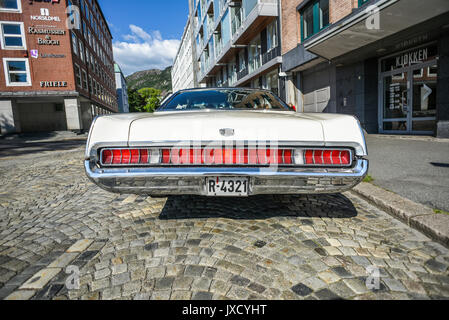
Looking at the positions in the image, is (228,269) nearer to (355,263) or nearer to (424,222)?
(355,263)

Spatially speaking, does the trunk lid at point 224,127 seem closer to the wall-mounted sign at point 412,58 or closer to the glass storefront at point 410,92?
the glass storefront at point 410,92

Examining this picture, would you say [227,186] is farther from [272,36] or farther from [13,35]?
[13,35]

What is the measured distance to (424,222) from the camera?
2.28m

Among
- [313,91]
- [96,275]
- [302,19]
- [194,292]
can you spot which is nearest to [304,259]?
[194,292]

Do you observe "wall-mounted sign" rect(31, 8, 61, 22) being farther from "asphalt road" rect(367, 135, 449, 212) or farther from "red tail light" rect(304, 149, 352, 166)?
"red tail light" rect(304, 149, 352, 166)

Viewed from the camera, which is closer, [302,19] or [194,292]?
[194,292]

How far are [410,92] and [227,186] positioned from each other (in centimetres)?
1022

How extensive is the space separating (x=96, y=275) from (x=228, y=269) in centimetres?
89

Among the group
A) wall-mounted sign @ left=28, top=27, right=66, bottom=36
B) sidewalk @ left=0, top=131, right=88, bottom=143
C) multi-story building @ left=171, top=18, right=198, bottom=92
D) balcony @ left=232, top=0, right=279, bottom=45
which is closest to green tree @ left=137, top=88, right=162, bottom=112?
multi-story building @ left=171, top=18, right=198, bottom=92

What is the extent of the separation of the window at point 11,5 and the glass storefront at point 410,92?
2822cm

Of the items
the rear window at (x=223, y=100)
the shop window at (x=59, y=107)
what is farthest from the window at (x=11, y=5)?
the rear window at (x=223, y=100)

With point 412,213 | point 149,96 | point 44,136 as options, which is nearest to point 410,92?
point 412,213

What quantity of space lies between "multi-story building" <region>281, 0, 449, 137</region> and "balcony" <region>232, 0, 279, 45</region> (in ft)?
2.86

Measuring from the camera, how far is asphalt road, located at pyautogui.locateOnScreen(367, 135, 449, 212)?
9.95 ft
